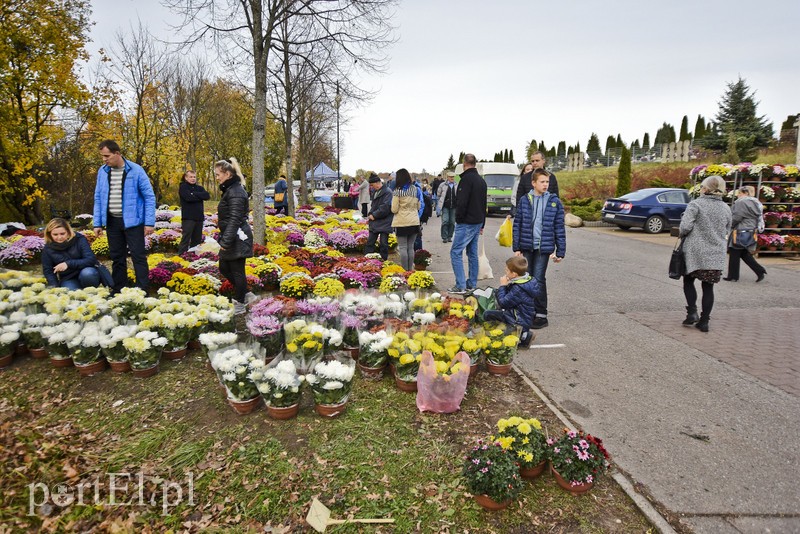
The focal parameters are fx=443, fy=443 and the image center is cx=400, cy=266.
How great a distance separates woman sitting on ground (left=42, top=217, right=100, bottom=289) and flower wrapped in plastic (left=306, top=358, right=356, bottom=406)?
4.02 m

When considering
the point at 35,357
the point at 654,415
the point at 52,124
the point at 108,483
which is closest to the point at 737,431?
the point at 654,415

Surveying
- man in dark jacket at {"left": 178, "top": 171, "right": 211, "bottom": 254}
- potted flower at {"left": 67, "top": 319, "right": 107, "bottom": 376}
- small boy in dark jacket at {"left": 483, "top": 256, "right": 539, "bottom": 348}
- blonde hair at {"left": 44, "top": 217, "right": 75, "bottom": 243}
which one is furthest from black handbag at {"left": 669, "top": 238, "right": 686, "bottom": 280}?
man in dark jacket at {"left": 178, "top": 171, "right": 211, "bottom": 254}

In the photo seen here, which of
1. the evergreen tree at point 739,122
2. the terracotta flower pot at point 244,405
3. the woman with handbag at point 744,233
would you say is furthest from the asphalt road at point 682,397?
the evergreen tree at point 739,122

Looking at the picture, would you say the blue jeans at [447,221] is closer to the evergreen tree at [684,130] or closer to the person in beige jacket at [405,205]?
the person in beige jacket at [405,205]

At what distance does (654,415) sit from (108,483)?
12.8 ft

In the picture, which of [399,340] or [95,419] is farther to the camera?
[399,340]

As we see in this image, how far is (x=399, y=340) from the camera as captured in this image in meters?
3.99

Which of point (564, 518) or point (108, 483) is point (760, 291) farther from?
point (108, 483)

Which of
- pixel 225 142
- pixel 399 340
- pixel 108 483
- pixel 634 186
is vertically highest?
pixel 225 142

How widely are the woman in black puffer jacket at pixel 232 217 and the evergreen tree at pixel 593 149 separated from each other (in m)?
44.5

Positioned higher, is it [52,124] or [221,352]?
[52,124]

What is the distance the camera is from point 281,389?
10.7ft

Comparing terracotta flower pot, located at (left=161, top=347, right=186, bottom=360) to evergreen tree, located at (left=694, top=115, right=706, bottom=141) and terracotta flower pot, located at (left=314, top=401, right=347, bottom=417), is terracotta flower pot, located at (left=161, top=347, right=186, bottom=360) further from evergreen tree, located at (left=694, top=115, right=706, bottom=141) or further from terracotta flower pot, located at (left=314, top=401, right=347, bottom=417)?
evergreen tree, located at (left=694, top=115, right=706, bottom=141)

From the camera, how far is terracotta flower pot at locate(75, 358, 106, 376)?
4.12 m
